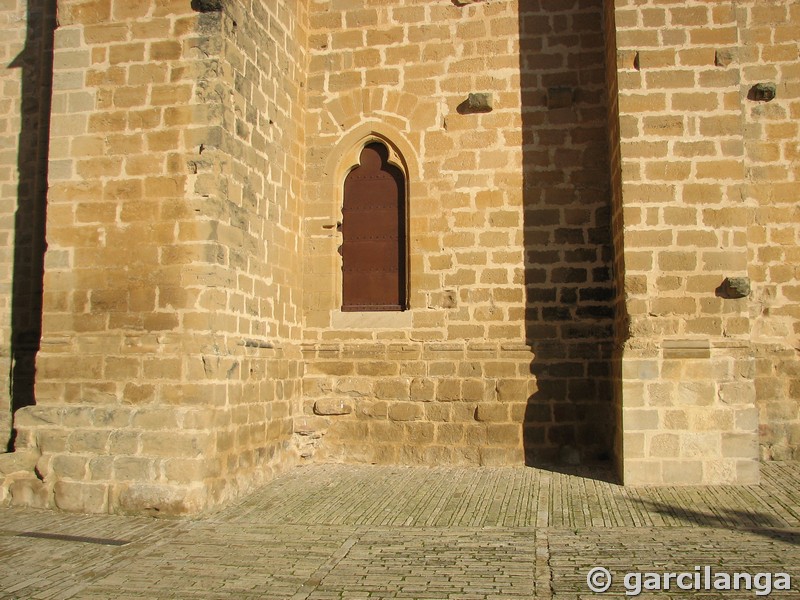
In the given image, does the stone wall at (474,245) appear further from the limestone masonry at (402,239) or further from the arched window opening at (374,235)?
the arched window opening at (374,235)

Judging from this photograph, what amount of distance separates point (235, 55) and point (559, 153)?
11.8ft

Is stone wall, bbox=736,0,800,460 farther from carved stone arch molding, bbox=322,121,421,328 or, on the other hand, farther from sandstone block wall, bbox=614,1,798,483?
carved stone arch molding, bbox=322,121,421,328

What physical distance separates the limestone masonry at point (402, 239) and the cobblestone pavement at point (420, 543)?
474 mm

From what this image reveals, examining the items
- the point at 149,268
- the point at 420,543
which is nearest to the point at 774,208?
the point at 420,543

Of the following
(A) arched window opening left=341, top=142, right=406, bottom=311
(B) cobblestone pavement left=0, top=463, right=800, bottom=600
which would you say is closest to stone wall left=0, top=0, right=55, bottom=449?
(B) cobblestone pavement left=0, top=463, right=800, bottom=600

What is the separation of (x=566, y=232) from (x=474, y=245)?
100 cm

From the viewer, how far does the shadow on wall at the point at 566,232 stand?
25.9ft

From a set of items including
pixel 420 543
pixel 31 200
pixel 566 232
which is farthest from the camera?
pixel 31 200

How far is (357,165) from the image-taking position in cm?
879

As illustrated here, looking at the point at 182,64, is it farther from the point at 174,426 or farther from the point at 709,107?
the point at 709,107

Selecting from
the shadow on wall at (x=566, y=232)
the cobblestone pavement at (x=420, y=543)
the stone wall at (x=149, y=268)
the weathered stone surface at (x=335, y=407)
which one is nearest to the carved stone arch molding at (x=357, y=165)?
the weathered stone surface at (x=335, y=407)

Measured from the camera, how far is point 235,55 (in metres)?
6.87

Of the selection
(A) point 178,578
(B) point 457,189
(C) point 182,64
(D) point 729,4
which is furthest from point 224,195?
(D) point 729,4

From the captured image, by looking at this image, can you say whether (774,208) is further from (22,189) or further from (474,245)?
(22,189)
